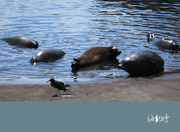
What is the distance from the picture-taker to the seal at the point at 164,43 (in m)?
11.3

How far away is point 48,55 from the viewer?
10242 millimetres

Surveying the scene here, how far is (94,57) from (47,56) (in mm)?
1341

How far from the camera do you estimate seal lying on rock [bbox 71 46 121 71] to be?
9.38 meters

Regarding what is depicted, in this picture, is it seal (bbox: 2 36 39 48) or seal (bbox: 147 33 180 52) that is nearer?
seal (bbox: 147 33 180 52)

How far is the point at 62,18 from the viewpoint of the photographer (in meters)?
17.6

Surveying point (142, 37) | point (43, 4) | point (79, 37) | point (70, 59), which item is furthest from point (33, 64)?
point (43, 4)

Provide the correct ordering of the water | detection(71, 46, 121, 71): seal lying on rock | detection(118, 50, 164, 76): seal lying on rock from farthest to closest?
detection(71, 46, 121, 71): seal lying on rock, the water, detection(118, 50, 164, 76): seal lying on rock

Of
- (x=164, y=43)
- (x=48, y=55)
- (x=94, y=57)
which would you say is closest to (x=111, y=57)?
(x=94, y=57)

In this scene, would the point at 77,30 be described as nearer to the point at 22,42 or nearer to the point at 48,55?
the point at 22,42

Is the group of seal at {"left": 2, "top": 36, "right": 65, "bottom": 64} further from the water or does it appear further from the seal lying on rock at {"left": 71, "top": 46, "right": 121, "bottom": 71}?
the seal lying on rock at {"left": 71, "top": 46, "right": 121, "bottom": 71}

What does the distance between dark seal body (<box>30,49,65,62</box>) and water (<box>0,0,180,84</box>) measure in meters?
0.20

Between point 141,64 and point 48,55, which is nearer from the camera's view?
point 141,64

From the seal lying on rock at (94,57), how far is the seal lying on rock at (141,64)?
1.23m

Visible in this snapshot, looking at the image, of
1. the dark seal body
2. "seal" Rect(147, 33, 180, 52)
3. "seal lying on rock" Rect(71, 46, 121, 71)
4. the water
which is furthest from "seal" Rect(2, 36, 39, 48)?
"seal" Rect(147, 33, 180, 52)
